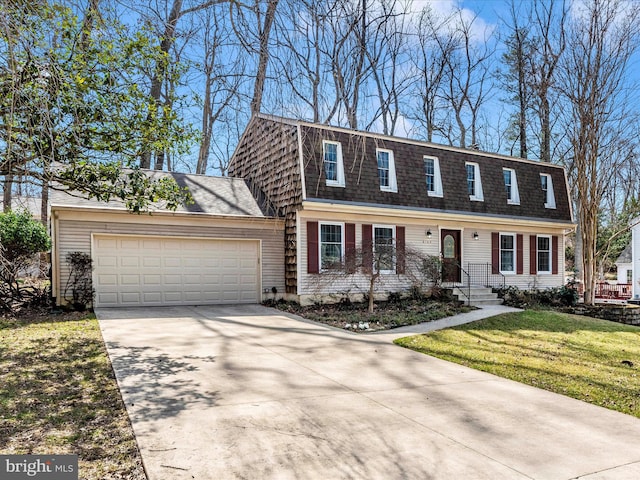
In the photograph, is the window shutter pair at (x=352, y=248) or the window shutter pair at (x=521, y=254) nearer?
the window shutter pair at (x=352, y=248)

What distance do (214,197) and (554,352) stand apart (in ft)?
32.4

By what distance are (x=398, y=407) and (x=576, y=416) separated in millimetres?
1781

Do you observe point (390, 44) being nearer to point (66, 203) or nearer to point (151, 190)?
point (151, 190)

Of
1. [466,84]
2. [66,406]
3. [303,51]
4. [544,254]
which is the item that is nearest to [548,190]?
[544,254]

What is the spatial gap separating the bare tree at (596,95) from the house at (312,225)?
2.09m

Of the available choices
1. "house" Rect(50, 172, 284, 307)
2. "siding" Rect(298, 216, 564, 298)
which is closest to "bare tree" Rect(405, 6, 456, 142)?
"siding" Rect(298, 216, 564, 298)

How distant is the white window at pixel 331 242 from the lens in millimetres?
13445

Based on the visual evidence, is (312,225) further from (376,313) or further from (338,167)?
(376,313)

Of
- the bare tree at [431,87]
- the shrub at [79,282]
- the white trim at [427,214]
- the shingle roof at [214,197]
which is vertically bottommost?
the shrub at [79,282]

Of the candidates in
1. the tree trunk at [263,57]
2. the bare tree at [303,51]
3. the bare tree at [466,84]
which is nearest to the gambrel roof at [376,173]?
the bare tree at [303,51]

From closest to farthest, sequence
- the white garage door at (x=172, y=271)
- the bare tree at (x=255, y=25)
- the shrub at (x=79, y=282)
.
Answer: the bare tree at (x=255, y=25) → the shrub at (x=79, y=282) → the white garage door at (x=172, y=271)

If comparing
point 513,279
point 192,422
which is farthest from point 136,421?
point 513,279

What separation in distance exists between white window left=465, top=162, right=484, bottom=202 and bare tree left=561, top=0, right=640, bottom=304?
319 centimetres

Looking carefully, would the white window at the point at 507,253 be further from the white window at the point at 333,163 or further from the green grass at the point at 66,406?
the green grass at the point at 66,406
